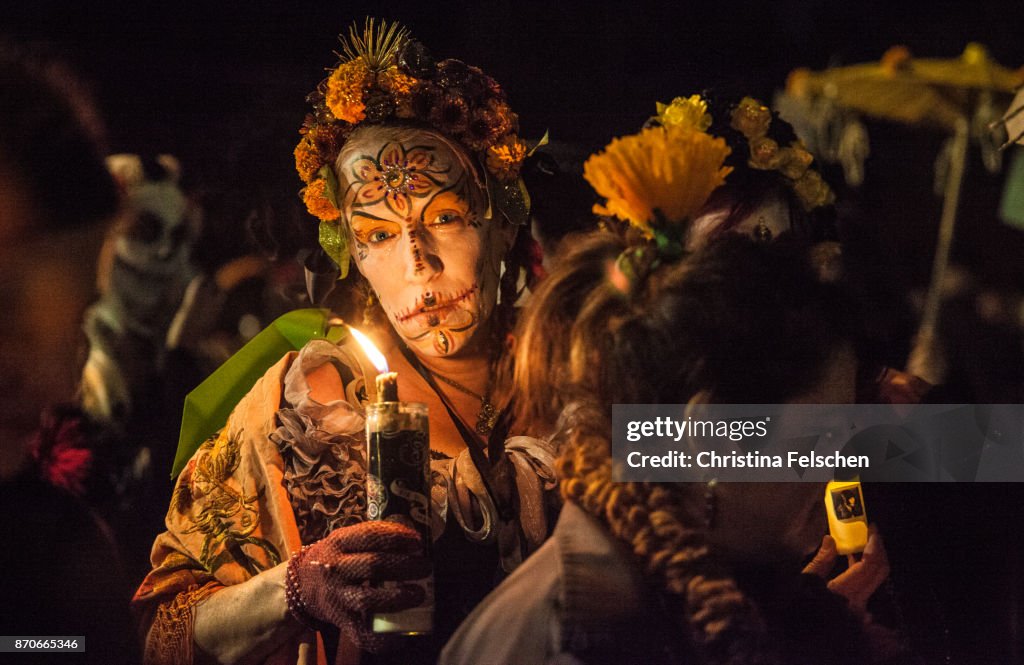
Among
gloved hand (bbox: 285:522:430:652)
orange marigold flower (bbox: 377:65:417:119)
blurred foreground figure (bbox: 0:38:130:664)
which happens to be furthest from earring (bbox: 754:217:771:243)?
blurred foreground figure (bbox: 0:38:130:664)

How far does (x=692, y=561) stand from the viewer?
2076mm

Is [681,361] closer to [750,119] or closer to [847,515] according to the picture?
[847,515]

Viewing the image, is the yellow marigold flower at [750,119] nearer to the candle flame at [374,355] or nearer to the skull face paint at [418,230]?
the skull face paint at [418,230]

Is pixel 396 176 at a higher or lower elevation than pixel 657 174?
higher

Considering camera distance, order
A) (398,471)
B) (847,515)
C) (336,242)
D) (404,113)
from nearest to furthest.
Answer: (398,471)
(847,515)
(404,113)
(336,242)

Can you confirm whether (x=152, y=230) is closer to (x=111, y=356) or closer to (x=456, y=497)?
(x=111, y=356)

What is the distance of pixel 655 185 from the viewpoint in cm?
217

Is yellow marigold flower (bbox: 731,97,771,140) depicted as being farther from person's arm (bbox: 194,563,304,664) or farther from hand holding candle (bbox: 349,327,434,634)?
person's arm (bbox: 194,563,304,664)

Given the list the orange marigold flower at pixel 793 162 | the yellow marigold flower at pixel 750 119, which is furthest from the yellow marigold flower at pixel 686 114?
the orange marigold flower at pixel 793 162

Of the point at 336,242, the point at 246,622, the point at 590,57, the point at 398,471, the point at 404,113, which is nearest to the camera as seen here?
the point at 398,471

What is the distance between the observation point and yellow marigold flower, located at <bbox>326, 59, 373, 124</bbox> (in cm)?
264

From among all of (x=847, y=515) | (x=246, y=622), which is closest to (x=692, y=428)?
(x=847, y=515)

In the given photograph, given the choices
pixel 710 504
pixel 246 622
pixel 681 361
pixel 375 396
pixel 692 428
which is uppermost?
pixel 375 396

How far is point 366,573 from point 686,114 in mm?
1283
